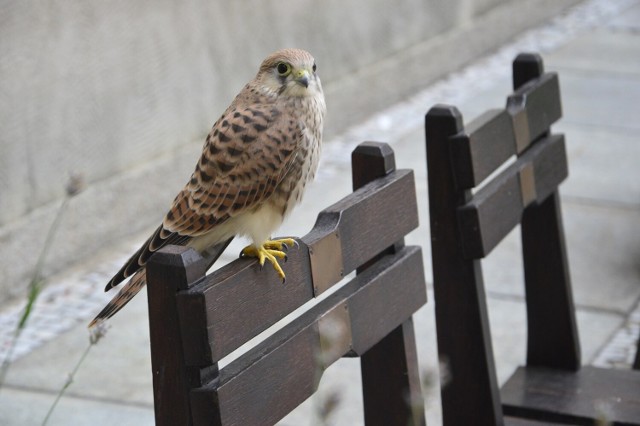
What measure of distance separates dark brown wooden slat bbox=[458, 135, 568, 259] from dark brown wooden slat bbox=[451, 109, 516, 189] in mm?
57

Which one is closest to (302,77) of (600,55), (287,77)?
(287,77)

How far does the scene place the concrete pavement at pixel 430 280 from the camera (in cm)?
445

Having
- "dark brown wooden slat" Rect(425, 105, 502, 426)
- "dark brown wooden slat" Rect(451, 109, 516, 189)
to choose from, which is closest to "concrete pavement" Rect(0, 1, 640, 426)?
"dark brown wooden slat" Rect(425, 105, 502, 426)

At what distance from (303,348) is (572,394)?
53.1 inches

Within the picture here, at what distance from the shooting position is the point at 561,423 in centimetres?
306

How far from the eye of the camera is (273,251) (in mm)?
2111

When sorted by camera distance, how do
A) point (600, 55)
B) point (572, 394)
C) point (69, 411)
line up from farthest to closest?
point (600, 55) < point (69, 411) < point (572, 394)

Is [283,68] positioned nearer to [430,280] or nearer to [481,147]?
[481,147]

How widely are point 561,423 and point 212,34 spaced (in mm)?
4135

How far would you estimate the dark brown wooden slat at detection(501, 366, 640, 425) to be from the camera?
9.99 feet

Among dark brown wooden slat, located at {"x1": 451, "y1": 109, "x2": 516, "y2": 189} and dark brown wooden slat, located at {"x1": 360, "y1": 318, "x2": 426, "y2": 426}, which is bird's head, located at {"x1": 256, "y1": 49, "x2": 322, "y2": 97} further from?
dark brown wooden slat, located at {"x1": 360, "y1": 318, "x2": 426, "y2": 426}

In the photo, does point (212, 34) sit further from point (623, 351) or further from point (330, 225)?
point (330, 225)

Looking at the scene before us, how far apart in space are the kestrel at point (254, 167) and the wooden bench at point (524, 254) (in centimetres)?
31

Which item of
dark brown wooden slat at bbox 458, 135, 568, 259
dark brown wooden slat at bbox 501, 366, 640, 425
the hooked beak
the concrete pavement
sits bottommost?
the concrete pavement
